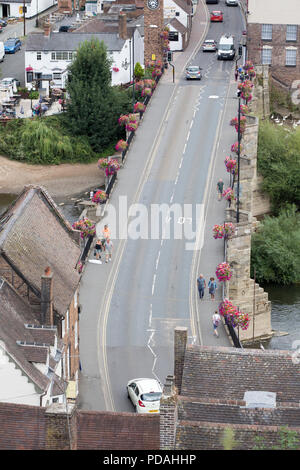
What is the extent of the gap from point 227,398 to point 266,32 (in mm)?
81988

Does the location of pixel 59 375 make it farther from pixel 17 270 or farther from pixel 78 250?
pixel 78 250

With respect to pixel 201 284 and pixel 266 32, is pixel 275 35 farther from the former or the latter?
pixel 201 284

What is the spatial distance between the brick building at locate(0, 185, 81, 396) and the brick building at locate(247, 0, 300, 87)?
2544 inches

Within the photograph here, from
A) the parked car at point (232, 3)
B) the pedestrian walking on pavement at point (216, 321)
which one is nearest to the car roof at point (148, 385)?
the pedestrian walking on pavement at point (216, 321)

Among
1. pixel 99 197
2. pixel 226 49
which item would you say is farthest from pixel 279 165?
pixel 226 49

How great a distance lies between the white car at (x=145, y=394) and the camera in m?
67.6

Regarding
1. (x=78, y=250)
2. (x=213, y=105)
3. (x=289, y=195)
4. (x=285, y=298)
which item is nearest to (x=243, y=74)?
(x=213, y=105)

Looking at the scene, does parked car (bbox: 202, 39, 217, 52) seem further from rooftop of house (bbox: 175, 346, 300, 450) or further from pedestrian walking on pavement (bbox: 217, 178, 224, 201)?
rooftop of house (bbox: 175, 346, 300, 450)

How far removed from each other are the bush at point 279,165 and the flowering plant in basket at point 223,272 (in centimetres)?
3332

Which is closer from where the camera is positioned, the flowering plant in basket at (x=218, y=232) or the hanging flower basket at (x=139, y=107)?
the flowering plant in basket at (x=218, y=232)

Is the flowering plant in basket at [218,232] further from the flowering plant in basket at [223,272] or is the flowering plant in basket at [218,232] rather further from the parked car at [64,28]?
the parked car at [64,28]

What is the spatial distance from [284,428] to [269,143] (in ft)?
223

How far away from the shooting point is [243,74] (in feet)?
419

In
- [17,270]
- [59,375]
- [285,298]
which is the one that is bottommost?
[285,298]
